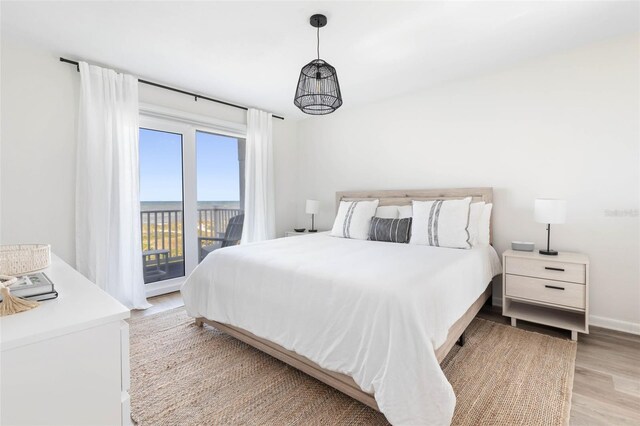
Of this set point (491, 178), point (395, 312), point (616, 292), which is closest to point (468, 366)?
point (395, 312)

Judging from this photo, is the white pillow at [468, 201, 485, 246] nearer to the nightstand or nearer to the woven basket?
the nightstand

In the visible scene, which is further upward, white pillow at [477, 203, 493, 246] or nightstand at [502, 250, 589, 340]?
white pillow at [477, 203, 493, 246]

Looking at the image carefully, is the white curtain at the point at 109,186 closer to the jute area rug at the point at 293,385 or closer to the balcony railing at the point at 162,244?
the balcony railing at the point at 162,244

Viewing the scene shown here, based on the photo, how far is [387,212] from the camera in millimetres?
3521

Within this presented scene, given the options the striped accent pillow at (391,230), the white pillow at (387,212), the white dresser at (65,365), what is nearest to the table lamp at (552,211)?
the striped accent pillow at (391,230)

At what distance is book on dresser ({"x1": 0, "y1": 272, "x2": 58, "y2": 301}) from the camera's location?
92 cm

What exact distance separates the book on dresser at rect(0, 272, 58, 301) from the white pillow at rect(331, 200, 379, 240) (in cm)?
268

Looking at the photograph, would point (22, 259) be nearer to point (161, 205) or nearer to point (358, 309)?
point (358, 309)

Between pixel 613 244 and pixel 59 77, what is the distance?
5.22 metres

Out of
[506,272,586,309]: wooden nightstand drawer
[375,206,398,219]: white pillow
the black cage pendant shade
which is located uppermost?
the black cage pendant shade

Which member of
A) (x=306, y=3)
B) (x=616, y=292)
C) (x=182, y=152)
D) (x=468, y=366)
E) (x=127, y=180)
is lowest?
(x=468, y=366)

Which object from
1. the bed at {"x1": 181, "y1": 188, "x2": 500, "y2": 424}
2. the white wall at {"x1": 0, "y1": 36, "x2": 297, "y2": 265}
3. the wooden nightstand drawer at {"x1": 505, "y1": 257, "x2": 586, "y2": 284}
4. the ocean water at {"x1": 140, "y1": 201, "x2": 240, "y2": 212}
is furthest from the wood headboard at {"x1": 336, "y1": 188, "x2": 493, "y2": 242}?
the white wall at {"x1": 0, "y1": 36, "x2": 297, "y2": 265}

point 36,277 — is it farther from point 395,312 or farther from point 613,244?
point 613,244

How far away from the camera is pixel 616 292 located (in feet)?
8.34
